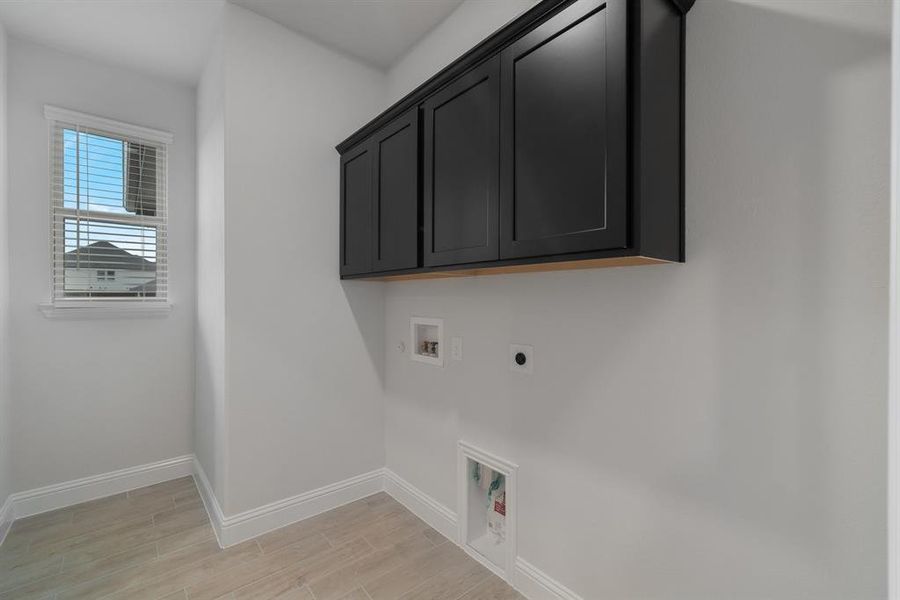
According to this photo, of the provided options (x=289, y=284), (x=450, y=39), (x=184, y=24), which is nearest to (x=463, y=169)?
(x=450, y=39)

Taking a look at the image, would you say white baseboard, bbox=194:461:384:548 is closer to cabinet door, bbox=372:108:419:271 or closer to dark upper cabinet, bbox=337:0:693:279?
cabinet door, bbox=372:108:419:271

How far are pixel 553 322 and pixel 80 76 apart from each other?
3.34 metres

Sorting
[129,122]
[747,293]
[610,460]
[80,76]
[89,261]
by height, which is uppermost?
[80,76]

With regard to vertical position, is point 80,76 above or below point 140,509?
above

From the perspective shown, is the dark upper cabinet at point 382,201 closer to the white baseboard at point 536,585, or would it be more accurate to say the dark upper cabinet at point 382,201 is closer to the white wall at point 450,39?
the white wall at point 450,39

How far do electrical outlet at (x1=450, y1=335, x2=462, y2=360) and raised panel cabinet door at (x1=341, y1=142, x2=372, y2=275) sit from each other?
0.61m

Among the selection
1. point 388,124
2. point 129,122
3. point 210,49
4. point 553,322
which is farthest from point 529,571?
point 129,122

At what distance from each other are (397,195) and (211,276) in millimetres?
1347

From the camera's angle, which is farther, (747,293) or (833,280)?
(747,293)

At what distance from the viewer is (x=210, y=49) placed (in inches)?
97.7

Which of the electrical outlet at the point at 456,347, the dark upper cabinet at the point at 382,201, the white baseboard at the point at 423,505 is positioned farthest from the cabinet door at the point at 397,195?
the white baseboard at the point at 423,505

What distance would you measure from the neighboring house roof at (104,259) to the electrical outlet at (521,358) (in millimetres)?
2654

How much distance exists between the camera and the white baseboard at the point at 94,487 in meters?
2.38

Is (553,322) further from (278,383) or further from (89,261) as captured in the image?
(89,261)
